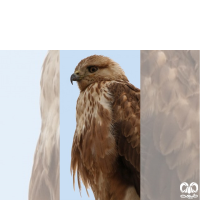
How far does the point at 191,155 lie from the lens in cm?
191

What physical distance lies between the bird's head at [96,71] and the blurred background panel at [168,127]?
0.40ft

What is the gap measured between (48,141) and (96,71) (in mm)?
413

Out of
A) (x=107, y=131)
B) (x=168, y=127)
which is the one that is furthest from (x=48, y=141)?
(x=168, y=127)

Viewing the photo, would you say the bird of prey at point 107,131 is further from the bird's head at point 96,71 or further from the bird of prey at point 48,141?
the bird of prey at point 48,141

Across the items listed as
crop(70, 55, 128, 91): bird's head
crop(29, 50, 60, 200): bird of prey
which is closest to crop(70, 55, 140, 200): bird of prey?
crop(70, 55, 128, 91): bird's head

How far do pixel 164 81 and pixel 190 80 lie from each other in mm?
115

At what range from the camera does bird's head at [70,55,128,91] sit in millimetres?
1933

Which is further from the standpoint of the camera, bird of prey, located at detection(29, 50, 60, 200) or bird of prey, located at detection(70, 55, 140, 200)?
bird of prey, located at detection(29, 50, 60, 200)

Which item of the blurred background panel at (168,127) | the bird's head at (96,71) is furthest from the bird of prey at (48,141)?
the blurred background panel at (168,127)

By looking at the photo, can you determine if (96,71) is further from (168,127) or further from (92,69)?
(168,127)

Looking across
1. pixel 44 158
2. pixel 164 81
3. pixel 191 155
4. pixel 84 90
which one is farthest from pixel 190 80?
pixel 44 158

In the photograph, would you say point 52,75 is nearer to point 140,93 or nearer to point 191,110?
point 140,93

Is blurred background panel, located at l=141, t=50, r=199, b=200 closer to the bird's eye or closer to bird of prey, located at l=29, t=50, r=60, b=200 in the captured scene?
the bird's eye

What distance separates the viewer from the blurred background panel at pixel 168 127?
1885 mm
